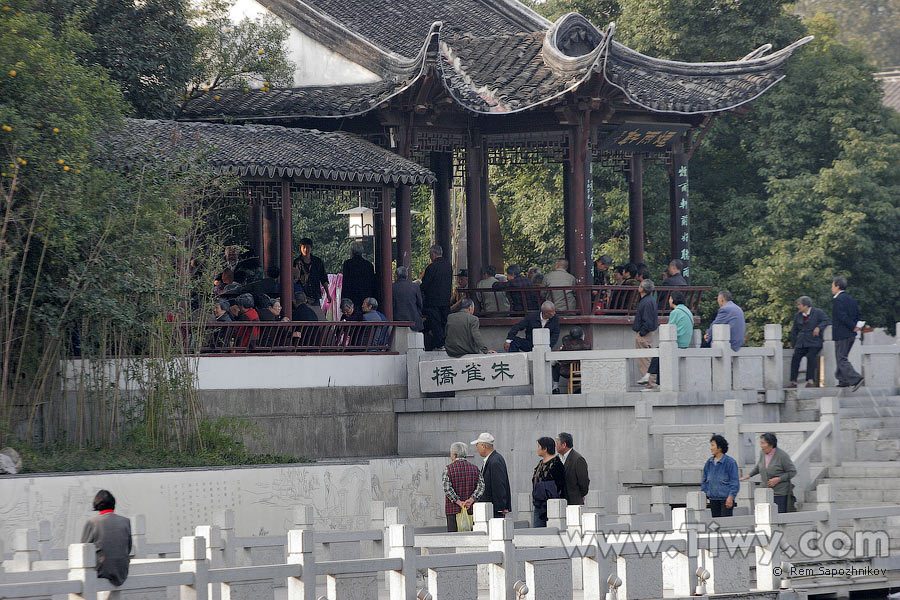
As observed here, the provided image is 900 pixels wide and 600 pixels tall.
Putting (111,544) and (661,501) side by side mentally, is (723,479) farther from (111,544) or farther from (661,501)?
(111,544)

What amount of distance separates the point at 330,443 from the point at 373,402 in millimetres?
813

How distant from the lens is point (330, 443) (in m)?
17.7

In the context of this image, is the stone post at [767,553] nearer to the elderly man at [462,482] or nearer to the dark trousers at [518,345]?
the elderly man at [462,482]

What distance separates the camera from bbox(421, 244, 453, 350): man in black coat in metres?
19.7

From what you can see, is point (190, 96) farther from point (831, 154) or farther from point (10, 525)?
point (831, 154)

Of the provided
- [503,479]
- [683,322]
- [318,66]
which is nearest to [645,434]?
[683,322]

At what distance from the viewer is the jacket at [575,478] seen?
504 inches

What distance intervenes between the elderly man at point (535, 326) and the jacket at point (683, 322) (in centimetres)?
143

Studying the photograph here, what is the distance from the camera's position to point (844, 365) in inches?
704

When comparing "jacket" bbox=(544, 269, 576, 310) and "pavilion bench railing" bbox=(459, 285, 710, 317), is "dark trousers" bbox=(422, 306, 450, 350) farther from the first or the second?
"jacket" bbox=(544, 269, 576, 310)

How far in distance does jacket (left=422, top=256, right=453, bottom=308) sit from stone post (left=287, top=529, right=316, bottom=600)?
10026 mm

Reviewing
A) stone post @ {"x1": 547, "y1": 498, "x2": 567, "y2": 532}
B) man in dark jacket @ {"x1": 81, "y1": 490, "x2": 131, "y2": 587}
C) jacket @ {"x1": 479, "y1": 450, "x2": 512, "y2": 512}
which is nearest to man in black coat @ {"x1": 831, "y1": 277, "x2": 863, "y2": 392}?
jacket @ {"x1": 479, "y1": 450, "x2": 512, "y2": 512}

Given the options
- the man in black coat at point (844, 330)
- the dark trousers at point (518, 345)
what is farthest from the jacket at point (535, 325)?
the man in black coat at point (844, 330)

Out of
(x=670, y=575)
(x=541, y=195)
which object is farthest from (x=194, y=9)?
(x=670, y=575)
